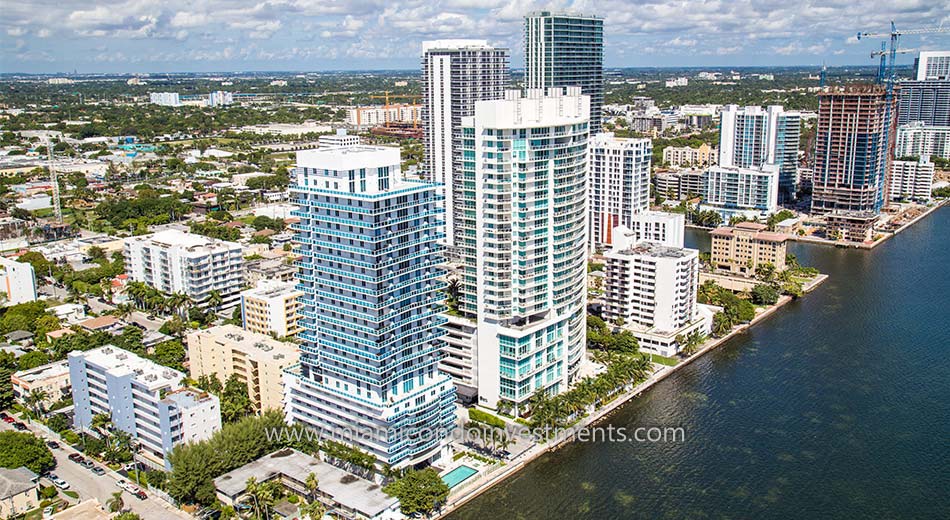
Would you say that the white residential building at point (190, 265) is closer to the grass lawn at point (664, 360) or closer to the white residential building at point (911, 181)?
the grass lawn at point (664, 360)

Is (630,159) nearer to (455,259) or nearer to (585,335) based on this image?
(455,259)

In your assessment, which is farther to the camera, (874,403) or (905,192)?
(905,192)

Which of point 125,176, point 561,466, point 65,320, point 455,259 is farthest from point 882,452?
point 125,176

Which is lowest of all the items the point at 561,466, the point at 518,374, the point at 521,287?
the point at 561,466

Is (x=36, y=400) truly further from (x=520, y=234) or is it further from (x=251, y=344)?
(x=520, y=234)

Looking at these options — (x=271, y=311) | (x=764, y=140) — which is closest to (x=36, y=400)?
(x=271, y=311)

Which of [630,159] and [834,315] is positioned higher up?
[630,159]

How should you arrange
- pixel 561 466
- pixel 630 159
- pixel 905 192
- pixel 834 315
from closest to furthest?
pixel 561 466, pixel 834 315, pixel 630 159, pixel 905 192
